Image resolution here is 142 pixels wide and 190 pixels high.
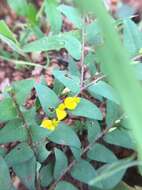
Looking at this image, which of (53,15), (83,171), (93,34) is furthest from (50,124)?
(53,15)

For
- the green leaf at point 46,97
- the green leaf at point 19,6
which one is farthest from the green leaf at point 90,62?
the green leaf at point 19,6

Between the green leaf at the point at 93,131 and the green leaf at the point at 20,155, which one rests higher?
the green leaf at the point at 93,131

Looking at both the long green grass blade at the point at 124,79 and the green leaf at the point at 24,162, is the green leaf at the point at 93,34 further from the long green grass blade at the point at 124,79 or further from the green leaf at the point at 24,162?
the long green grass blade at the point at 124,79

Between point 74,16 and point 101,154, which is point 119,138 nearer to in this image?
point 101,154

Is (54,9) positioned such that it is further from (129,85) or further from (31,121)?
(129,85)

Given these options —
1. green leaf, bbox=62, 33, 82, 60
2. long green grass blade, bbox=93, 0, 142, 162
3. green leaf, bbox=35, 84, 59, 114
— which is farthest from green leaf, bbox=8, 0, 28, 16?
long green grass blade, bbox=93, 0, 142, 162

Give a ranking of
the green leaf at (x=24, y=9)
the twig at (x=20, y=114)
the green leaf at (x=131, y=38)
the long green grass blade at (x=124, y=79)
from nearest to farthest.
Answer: the long green grass blade at (x=124, y=79)
the twig at (x=20, y=114)
the green leaf at (x=131, y=38)
the green leaf at (x=24, y=9)

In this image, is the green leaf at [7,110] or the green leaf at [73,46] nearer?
the green leaf at [7,110]

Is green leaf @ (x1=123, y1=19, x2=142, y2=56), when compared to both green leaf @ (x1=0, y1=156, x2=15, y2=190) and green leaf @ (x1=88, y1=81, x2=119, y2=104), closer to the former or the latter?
green leaf @ (x1=88, y1=81, x2=119, y2=104)
